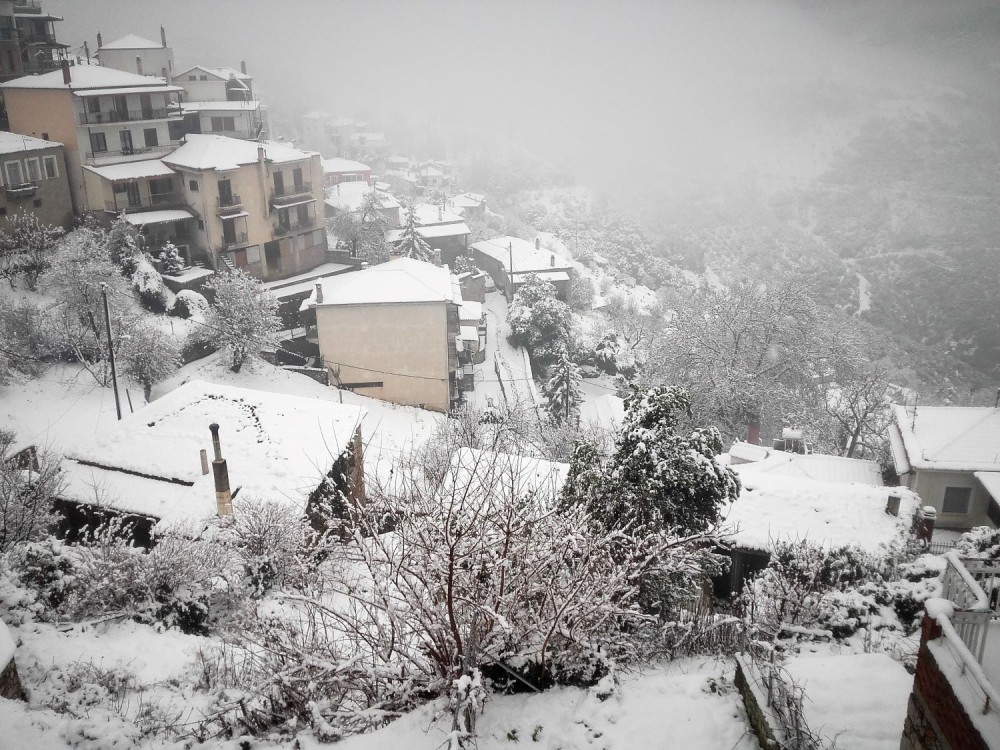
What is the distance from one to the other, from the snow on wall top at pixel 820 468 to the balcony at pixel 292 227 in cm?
2852

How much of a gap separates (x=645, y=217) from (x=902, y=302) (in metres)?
36.2

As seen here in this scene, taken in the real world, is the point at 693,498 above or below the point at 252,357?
above

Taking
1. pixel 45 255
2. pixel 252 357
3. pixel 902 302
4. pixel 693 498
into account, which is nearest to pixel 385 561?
pixel 693 498

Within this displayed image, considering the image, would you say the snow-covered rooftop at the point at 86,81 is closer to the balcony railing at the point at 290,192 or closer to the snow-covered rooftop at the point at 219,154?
the snow-covered rooftop at the point at 219,154

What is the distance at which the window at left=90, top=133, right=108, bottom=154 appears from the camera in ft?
106

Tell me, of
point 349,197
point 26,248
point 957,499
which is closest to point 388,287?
point 26,248

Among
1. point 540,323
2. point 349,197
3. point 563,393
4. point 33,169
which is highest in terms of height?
point 33,169

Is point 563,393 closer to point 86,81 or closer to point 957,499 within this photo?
point 957,499

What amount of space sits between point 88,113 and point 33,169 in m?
4.13

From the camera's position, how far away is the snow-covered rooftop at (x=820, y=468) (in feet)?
68.1

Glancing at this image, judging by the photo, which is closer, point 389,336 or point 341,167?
point 389,336

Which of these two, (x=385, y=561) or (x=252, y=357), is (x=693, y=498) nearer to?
(x=385, y=561)

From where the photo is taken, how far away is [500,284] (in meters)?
49.7

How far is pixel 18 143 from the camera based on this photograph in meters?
29.7
